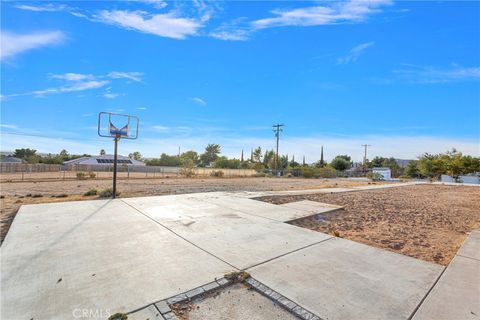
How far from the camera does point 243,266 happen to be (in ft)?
9.51

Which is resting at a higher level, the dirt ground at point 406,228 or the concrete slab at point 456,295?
the concrete slab at point 456,295

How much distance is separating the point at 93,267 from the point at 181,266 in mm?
1018

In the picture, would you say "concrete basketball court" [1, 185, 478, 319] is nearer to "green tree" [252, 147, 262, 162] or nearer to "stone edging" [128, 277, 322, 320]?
"stone edging" [128, 277, 322, 320]

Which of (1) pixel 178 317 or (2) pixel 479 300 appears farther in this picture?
(2) pixel 479 300

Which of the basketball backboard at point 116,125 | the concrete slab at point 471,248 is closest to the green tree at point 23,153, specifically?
the basketball backboard at point 116,125

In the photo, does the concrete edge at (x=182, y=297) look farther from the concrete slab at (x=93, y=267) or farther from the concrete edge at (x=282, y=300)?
the concrete edge at (x=282, y=300)

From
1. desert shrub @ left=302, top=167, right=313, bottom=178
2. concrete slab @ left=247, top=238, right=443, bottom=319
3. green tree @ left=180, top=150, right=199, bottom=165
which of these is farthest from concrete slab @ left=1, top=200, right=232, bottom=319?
green tree @ left=180, top=150, right=199, bottom=165

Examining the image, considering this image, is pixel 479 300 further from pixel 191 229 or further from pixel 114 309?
pixel 191 229

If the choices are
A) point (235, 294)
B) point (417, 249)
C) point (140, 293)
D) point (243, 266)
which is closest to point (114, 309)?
point (140, 293)

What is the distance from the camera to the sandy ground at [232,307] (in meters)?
1.98

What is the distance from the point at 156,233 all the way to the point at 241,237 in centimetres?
148

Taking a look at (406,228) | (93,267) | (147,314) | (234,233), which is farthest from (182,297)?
(406,228)

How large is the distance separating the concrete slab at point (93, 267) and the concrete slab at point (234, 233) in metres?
0.27

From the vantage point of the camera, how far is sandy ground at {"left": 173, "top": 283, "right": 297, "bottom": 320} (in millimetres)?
1976
